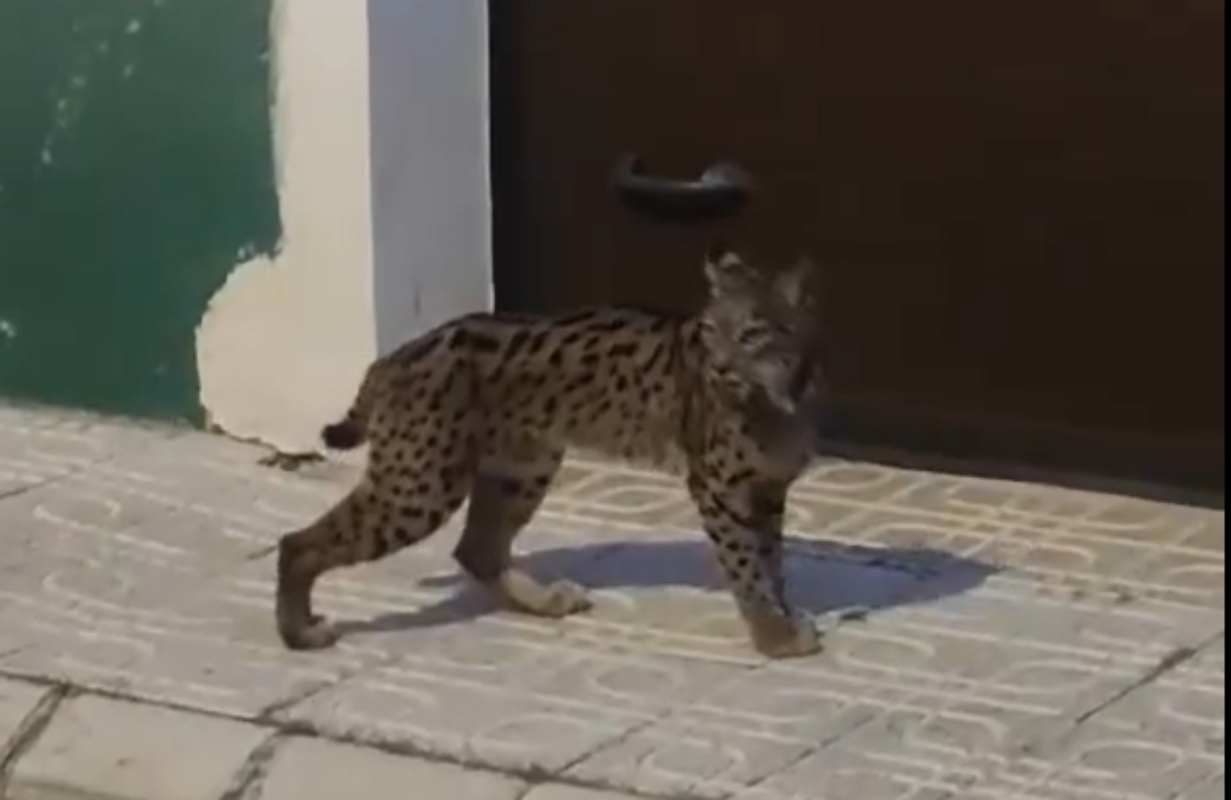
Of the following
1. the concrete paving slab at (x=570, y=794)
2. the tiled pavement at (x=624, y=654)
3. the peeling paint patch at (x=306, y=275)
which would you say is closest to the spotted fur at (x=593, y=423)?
the tiled pavement at (x=624, y=654)

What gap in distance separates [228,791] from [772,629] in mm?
803

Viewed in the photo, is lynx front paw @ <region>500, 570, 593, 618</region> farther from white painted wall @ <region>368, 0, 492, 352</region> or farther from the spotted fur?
white painted wall @ <region>368, 0, 492, 352</region>

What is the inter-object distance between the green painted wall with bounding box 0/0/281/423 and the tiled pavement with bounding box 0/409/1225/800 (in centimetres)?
30

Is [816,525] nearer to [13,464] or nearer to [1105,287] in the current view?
[1105,287]

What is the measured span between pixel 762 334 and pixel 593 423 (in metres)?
0.32

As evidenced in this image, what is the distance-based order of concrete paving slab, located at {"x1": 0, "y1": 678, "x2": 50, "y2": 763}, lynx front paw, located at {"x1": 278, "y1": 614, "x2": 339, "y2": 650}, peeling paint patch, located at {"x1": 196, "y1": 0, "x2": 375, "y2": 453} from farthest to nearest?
1. peeling paint patch, located at {"x1": 196, "y1": 0, "x2": 375, "y2": 453}
2. lynx front paw, located at {"x1": 278, "y1": 614, "x2": 339, "y2": 650}
3. concrete paving slab, located at {"x1": 0, "y1": 678, "x2": 50, "y2": 763}

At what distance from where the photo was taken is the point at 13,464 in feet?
18.6

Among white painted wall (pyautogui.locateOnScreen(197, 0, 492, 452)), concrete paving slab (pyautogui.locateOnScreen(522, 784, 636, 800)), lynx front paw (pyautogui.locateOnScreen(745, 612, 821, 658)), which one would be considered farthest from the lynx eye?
white painted wall (pyautogui.locateOnScreen(197, 0, 492, 452))

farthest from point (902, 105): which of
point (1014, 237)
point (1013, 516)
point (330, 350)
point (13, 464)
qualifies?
point (13, 464)

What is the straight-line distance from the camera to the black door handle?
552 centimetres

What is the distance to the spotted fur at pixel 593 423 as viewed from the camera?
4.50 meters

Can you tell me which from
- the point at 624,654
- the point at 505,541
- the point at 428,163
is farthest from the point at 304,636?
the point at 428,163

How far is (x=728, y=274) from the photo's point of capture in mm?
4488

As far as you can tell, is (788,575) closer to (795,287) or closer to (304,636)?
(795,287)
